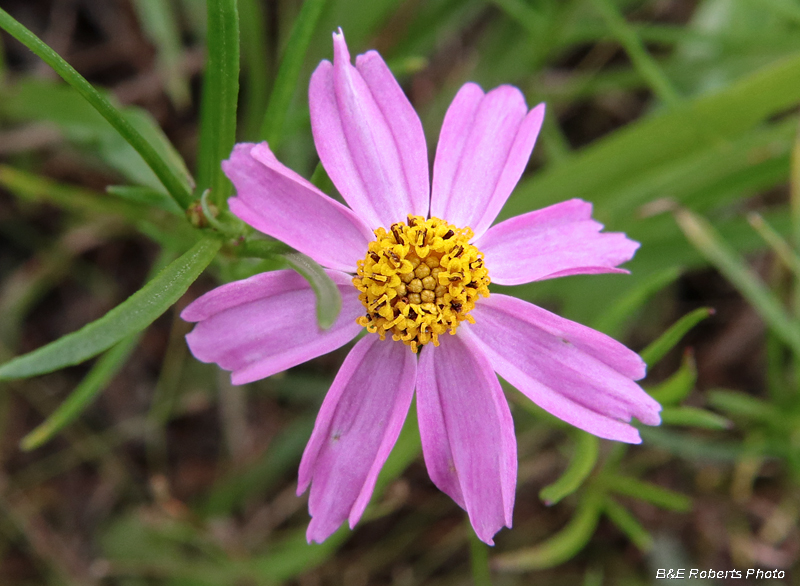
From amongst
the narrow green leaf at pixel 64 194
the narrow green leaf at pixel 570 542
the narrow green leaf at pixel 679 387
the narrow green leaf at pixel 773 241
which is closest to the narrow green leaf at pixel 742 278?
the narrow green leaf at pixel 773 241

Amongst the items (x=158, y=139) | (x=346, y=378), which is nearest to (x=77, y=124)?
(x=158, y=139)

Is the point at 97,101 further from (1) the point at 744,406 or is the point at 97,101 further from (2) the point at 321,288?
(1) the point at 744,406

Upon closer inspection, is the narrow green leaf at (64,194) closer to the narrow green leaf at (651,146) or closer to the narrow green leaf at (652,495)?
the narrow green leaf at (651,146)

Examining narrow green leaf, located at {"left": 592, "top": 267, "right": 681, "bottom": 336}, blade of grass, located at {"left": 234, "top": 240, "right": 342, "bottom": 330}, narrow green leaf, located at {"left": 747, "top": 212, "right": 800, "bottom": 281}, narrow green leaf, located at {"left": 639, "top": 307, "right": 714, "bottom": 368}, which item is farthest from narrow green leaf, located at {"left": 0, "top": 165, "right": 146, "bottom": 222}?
narrow green leaf, located at {"left": 747, "top": 212, "right": 800, "bottom": 281}

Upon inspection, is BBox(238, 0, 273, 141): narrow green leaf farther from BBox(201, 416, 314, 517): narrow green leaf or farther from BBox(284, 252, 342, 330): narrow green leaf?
BBox(284, 252, 342, 330): narrow green leaf

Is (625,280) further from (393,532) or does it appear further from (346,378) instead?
(346,378)

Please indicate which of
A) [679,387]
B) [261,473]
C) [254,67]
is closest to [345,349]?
[261,473]
